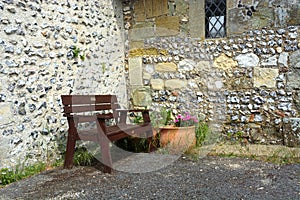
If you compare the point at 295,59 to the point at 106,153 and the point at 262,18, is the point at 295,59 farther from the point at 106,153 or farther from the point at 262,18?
the point at 106,153

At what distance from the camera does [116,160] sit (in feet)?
12.0

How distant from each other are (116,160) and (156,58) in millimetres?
1844

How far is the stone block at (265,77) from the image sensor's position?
13.7ft

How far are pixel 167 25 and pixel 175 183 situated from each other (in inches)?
104

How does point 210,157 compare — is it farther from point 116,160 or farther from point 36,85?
point 36,85

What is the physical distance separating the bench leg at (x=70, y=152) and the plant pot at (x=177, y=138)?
4.13ft

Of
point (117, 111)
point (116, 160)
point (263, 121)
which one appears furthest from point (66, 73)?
point (263, 121)

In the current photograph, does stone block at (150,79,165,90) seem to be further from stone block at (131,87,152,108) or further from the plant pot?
the plant pot

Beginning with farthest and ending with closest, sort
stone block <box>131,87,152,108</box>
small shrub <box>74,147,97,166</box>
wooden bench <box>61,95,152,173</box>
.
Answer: stone block <box>131,87,152,108</box>
small shrub <box>74,147,97,166</box>
wooden bench <box>61,95,152,173</box>

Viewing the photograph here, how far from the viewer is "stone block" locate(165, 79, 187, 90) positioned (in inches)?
186

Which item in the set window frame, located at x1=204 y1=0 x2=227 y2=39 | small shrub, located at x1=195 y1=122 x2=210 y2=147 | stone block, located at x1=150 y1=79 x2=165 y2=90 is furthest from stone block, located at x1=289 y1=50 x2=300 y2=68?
stone block, located at x1=150 y1=79 x2=165 y2=90

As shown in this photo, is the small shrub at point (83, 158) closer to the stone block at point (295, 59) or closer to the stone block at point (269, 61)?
the stone block at point (269, 61)

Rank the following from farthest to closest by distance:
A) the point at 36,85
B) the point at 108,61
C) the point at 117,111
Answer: the point at 108,61 < the point at 117,111 < the point at 36,85

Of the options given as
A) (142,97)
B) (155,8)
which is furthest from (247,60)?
(142,97)
